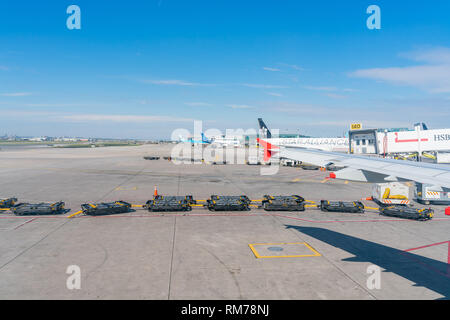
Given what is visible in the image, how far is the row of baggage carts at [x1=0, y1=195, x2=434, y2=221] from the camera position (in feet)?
70.0

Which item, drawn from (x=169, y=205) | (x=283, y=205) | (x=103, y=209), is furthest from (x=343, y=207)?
(x=103, y=209)

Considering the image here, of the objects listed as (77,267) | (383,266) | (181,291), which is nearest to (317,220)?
(383,266)

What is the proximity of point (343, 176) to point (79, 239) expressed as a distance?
15.7 m

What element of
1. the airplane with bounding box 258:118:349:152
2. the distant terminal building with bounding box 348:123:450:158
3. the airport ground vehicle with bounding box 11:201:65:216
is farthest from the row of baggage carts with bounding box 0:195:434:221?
the airplane with bounding box 258:118:349:152

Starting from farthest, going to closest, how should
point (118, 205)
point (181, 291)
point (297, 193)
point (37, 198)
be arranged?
1. point (297, 193)
2. point (37, 198)
3. point (118, 205)
4. point (181, 291)

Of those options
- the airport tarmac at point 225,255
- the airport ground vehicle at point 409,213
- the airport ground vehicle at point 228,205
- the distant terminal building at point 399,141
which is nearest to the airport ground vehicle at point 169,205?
the airport tarmac at point 225,255

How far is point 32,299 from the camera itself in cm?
982

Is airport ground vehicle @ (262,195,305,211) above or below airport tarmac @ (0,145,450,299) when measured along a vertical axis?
above

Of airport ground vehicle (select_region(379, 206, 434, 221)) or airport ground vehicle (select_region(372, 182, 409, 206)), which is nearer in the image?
airport ground vehicle (select_region(379, 206, 434, 221))

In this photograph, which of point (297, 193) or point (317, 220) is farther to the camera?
point (297, 193)

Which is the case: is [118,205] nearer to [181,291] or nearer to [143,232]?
[143,232]

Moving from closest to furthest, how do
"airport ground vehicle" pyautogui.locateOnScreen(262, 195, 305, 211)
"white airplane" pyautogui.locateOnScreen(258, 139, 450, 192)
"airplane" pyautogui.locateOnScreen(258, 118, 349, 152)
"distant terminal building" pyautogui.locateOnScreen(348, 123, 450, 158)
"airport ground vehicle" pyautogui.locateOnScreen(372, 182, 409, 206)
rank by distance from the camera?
"white airplane" pyautogui.locateOnScreen(258, 139, 450, 192) < "airport ground vehicle" pyautogui.locateOnScreen(262, 195, 305, 211) < "airport ground vehicle" pyautogui.locateOnScreen(372, 182, 409, 206) < "distant terminal building" pyautogui.locateOnScreen(348, 123, 450, 158) < "airplane" pyautogui.locateOnScreen(258, 118, 349, 152)

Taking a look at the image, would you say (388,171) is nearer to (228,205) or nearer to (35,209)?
(228,205)

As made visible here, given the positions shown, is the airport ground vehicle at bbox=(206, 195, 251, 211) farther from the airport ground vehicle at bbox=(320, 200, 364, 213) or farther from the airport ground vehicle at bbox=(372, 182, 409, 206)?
the airport ground vehicle at bbox=(372, 182, 409, 206)
